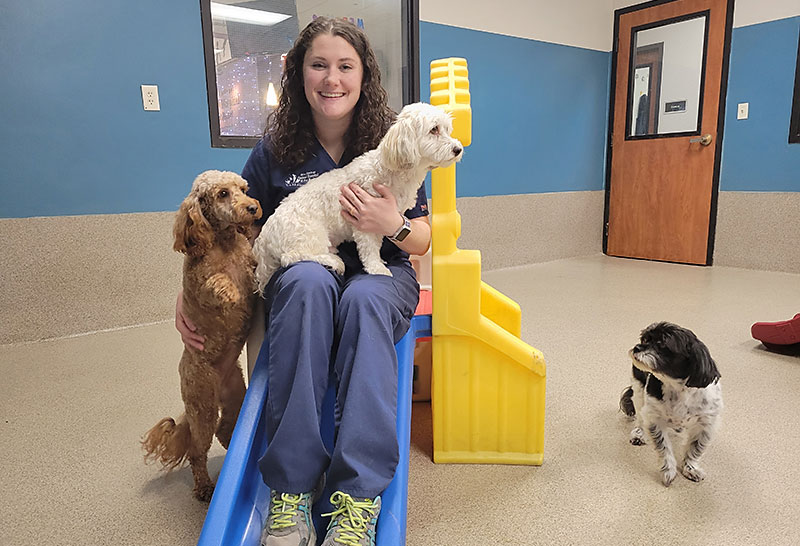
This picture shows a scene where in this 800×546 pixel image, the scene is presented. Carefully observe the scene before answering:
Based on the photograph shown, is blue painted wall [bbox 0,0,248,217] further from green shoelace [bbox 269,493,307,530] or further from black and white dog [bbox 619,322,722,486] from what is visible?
black and white dog [bbox 619,322,722,486]

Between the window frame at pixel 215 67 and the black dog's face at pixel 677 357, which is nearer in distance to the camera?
the black dog's face at pixel 677 357

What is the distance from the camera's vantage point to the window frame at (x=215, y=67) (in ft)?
9.82

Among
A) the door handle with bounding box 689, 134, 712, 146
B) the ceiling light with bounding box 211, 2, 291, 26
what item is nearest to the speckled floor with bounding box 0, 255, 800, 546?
the ceiling light with bounding box 211, 2, 291, 26

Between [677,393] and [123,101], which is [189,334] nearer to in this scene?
[677,393]

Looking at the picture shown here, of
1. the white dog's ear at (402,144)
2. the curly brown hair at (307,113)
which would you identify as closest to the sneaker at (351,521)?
the white dog's ear at (402,144)

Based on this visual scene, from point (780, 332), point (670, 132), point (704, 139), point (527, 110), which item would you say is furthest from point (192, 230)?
point (670, 132)

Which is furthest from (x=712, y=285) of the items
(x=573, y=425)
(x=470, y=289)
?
(x=470, y=289)

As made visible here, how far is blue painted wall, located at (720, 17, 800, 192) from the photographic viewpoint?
3.92m

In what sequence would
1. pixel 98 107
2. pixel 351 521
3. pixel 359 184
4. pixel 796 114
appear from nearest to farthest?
pixel 351 521 → pixel 359 184 → pixel 98 107 → pixel 796 114

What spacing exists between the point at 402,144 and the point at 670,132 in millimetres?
4171

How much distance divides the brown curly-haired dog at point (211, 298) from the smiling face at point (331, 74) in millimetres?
330

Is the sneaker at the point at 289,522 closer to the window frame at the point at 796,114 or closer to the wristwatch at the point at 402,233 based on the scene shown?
the wristwatch at the point at 402,233

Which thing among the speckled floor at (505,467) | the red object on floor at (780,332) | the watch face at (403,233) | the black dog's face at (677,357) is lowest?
the speckled floor at (505,467)

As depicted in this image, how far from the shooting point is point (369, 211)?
1322 mm
